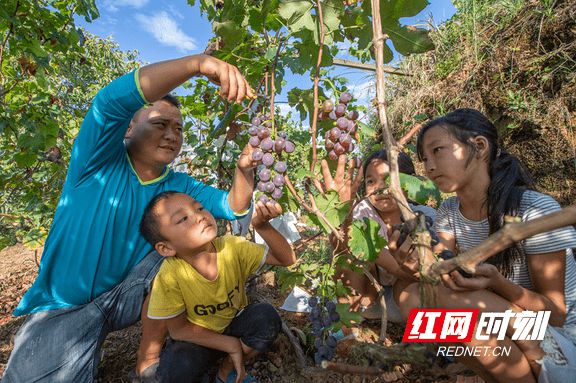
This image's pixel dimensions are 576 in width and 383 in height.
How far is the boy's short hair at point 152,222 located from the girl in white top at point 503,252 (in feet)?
4.85

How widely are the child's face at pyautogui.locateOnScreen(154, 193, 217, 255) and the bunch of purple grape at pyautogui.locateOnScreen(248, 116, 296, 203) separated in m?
0.64

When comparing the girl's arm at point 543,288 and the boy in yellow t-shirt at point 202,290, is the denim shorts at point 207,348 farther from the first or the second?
the girl's arm at point 543,288

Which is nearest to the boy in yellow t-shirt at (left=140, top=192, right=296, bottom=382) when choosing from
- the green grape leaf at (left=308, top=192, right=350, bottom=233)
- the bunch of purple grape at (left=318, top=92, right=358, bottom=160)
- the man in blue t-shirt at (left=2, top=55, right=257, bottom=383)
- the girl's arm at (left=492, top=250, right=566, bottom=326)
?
the man in blue t-shirt at (left=2, top=55, right=257, bottom=383)

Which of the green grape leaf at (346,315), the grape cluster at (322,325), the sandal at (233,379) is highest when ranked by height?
the green grape leaf at (346,315)

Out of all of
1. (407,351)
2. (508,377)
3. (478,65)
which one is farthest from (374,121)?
(407,351)

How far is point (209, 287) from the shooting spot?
6.29ft

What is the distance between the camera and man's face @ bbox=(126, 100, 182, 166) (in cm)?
198

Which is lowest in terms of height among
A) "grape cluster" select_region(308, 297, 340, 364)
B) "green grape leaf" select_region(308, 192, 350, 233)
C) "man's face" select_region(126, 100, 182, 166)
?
"grape cluster" select_region(308, 297, 340, 364)

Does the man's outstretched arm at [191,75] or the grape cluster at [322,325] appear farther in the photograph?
the grape cluster at [322,325]

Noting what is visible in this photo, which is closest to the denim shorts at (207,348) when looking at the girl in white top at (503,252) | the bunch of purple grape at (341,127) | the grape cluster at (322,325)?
the grape cluster at (322,325)

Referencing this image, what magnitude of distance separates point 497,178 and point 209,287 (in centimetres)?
181

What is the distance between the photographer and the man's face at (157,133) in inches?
78.0

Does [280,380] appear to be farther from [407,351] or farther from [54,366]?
[407,351]

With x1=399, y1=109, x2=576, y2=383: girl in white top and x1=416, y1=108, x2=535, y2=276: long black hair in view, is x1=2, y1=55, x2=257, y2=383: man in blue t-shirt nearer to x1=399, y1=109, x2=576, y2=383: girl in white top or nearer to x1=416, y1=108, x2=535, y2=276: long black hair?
x1=399, y1=109, x2=576, y2=383: girl in white top
